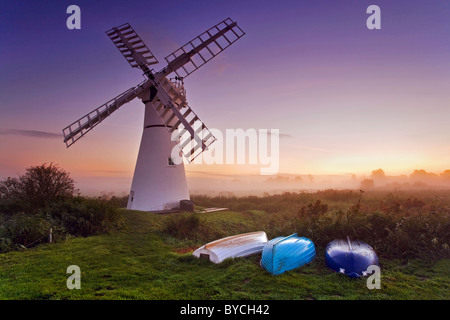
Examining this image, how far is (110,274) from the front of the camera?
7.42 metres

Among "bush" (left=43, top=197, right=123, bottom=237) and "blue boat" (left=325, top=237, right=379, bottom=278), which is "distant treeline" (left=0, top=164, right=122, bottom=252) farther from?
"blue boat" (left=325, top=237, right=379, bottom=278)

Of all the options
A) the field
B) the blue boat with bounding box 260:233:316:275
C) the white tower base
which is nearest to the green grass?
the field

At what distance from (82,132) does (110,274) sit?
12891mm

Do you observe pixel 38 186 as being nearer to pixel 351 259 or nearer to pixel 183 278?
pixel 183 278

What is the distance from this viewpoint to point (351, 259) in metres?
6.88

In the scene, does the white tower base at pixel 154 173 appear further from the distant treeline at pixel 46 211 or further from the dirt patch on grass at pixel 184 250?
the dirt patch on grass at pixel 184 250

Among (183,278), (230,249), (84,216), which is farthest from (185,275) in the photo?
(84,216)

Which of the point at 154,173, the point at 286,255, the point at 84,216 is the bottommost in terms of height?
the point at 286,255

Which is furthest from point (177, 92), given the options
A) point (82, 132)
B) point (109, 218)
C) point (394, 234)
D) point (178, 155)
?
point (394, 234)

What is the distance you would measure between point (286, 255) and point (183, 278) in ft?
8.86

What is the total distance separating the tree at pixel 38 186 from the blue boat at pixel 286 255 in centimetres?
1141

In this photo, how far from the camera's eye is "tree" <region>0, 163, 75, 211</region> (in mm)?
14281

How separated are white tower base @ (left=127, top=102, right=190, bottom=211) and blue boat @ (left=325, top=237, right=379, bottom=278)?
13.0 meters
